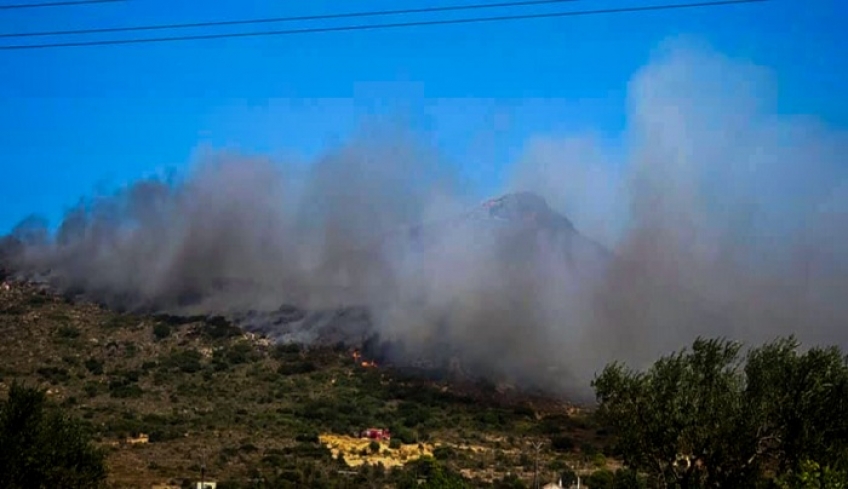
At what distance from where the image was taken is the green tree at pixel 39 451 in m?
44.5

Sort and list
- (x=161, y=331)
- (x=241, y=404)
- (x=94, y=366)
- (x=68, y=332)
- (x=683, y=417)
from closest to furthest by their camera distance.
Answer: (x=683, y=417)
(x=241, y=404)
(x=94, y=366)
(x=68, y=332)
(x=161, y=331)

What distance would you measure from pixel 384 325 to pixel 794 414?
401ft

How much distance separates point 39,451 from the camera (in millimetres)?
45531

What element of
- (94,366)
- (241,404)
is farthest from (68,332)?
(241,404)

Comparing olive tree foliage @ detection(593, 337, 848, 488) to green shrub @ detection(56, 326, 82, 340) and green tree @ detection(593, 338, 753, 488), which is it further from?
green shrub @ detection(56, 326, 82, 340)

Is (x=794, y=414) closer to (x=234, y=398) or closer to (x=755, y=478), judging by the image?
(x=755, y=478)

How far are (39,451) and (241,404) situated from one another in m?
61.5

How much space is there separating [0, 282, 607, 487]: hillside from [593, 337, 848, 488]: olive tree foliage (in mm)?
33683

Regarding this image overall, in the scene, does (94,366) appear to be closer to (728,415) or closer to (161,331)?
(161,331)

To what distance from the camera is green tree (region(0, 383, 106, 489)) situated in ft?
146

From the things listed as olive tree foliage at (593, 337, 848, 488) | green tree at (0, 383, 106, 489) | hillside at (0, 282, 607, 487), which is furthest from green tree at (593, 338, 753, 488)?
hillside at (0, 282, 607, 487)

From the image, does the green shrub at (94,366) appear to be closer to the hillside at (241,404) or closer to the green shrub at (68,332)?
A: the hillside at (241,404)

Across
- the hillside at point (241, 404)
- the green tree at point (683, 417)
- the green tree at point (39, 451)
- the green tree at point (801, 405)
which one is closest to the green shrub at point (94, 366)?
the hillside at point (241, 404)

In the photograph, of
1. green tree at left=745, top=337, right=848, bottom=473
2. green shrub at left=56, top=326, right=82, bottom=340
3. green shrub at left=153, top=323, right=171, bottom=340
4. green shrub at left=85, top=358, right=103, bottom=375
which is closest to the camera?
green tree at left=745, top=337, right=848, bottom=473
